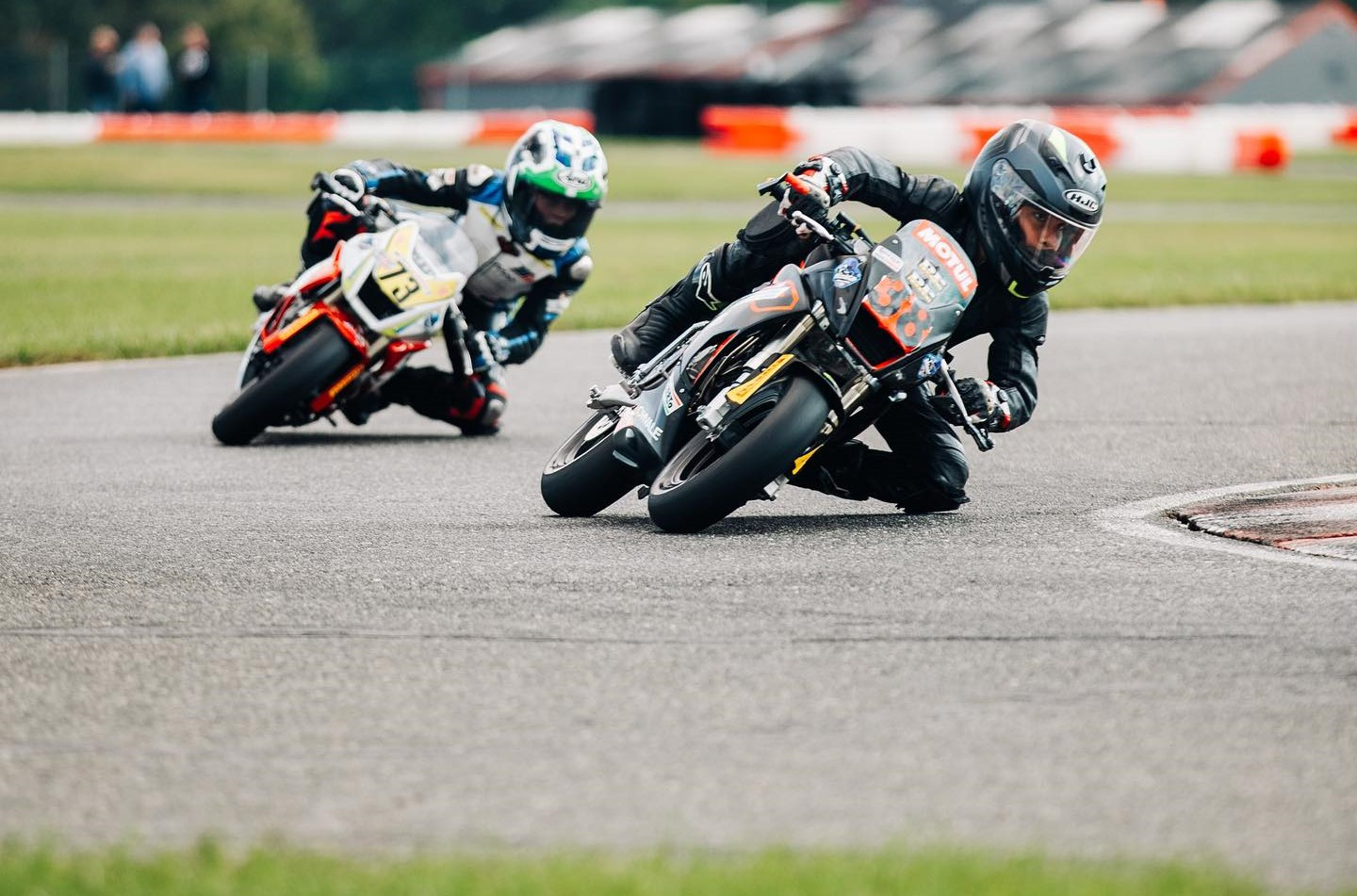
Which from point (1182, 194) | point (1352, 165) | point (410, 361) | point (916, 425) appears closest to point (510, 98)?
point (1352, 165)

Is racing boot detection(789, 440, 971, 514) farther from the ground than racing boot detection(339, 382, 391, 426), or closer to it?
farther from the ground

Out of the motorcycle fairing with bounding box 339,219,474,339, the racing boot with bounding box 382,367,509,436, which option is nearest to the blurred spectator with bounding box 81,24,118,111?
the racing boot with bounding box 382,367,509,436

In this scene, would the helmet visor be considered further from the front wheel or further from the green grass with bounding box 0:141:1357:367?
the green grass with bounding box 0:141:1357:367

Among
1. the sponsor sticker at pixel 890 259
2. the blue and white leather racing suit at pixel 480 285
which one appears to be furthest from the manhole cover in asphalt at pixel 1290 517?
the blue and white leather racing suit at pixel 480 285

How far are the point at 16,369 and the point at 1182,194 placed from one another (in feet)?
68.0

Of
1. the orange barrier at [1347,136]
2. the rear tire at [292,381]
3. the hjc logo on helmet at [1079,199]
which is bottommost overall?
the orange barrier at [1347,136]

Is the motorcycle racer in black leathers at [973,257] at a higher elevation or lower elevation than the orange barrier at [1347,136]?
higher

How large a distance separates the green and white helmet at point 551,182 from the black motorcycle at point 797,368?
2261 mm

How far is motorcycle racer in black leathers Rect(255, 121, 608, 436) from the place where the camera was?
9.31 m

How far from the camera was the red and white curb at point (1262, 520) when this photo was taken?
6.73 meters

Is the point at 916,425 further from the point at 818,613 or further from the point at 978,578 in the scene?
the point at 818,613

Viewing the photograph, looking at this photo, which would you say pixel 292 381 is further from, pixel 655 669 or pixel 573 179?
pixel 655 669

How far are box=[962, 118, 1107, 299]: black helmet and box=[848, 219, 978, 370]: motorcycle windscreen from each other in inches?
18.8

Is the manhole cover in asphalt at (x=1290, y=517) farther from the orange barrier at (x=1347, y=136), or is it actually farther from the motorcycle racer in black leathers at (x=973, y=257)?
the orange barrier at (x=1347, y=136)
